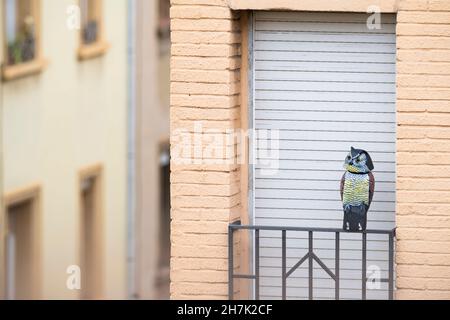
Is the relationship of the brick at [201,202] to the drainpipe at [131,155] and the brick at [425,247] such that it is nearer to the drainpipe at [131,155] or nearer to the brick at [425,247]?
the brick at [425,247]

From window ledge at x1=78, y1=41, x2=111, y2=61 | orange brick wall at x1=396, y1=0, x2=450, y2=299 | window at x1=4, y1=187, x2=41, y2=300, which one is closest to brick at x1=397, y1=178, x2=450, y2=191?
orange brick wall at x1=396, y1=0, x2=450, y2=299

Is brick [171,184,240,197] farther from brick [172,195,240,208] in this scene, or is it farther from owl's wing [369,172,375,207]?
owl's wing [369,172,375,207]

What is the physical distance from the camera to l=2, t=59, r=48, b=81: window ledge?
78.9ft

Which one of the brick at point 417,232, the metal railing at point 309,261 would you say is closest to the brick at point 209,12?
the metal railing at point 309,261

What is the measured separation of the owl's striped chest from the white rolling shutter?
1.38 feet

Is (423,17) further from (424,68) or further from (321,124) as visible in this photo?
(321,124)

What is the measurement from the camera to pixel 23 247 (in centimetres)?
2555

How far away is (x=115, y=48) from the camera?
28.6 metres

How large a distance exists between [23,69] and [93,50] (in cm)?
278

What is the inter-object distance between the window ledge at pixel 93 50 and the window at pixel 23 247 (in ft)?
7.01

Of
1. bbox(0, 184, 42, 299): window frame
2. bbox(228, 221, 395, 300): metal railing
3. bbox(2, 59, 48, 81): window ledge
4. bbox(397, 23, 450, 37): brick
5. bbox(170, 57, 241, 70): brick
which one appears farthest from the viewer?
bbox(0, 184, 42, 299): window frame

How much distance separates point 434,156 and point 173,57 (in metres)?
1.79

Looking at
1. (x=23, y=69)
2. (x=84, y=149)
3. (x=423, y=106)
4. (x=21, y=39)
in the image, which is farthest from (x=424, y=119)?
(x=84, y=149)
